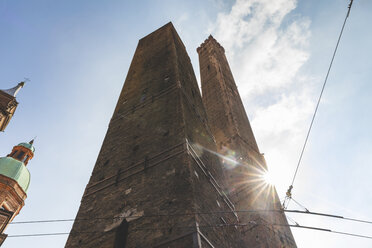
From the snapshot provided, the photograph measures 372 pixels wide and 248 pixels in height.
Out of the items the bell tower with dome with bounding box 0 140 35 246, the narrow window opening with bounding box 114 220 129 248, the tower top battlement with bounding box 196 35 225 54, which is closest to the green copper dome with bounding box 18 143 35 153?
the bell tower with dome with bounding box 0 140 35 246

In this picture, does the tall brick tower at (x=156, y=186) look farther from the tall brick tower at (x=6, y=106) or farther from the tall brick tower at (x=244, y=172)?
the tall brick tower at (x=6, y=106)

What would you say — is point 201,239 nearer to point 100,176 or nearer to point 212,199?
point 212,199

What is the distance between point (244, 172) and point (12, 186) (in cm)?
1622

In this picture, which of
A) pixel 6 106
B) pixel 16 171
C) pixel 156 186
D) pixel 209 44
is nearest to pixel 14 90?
pixel 6 106

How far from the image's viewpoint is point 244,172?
38.8ft

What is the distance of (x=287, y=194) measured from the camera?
10.2 meters

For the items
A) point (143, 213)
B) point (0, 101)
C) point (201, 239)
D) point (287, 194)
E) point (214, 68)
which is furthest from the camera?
point (214, 68)

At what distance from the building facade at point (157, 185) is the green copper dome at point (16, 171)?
579 inches

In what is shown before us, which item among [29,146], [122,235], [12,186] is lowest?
[122,235]

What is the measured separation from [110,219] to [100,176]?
1.67 metres

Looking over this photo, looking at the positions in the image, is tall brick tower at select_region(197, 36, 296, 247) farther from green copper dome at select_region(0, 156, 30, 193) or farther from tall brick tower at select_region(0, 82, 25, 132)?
green copper dome at select_region(0, 156, 30, 193)

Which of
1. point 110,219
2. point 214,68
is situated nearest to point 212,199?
point 110,219

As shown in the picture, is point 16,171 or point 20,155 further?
point 20,155

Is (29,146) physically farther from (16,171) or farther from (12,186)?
(12,186)
